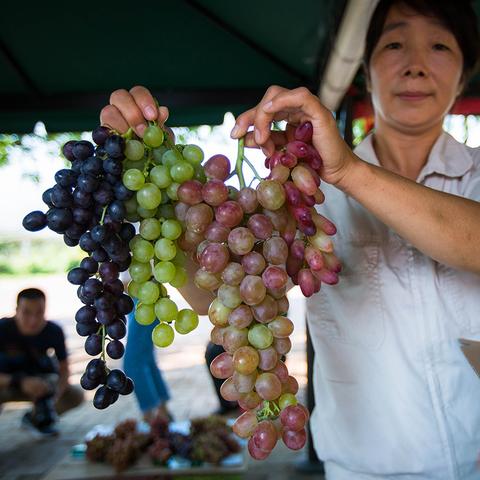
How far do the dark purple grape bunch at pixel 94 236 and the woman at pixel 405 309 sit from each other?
0.40 m

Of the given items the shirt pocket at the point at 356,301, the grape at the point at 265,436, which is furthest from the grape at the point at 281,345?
the shirt pocket at the point at 356,301

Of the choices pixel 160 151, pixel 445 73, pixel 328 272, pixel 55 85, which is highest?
pixel 55 85

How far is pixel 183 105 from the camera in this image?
318cm

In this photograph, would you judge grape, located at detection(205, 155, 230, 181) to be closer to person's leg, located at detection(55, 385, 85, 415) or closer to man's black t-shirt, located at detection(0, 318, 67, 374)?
man's black t-shirt, located at detection(0, 318, 67, 374)

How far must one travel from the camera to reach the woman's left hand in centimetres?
80

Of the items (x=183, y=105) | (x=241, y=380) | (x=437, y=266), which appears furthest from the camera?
(x=183, y=105)

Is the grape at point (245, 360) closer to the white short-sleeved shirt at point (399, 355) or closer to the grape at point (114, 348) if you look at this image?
the grape at point (114, 348)

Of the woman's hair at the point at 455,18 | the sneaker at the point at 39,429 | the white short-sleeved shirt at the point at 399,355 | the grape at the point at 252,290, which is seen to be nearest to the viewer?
the grape at the point at 252,290

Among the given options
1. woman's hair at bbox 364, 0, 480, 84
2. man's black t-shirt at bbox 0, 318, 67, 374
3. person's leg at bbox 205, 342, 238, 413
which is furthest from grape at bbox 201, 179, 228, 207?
man's black t-shirt at bbox 0, 318, 67, 374

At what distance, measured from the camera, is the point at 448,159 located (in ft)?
4.21

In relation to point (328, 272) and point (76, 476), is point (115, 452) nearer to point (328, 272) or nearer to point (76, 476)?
point (76, 476)

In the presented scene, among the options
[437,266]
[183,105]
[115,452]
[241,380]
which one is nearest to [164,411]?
[115,452]

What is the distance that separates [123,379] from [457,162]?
3.28ft

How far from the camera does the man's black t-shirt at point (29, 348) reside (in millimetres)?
4397
